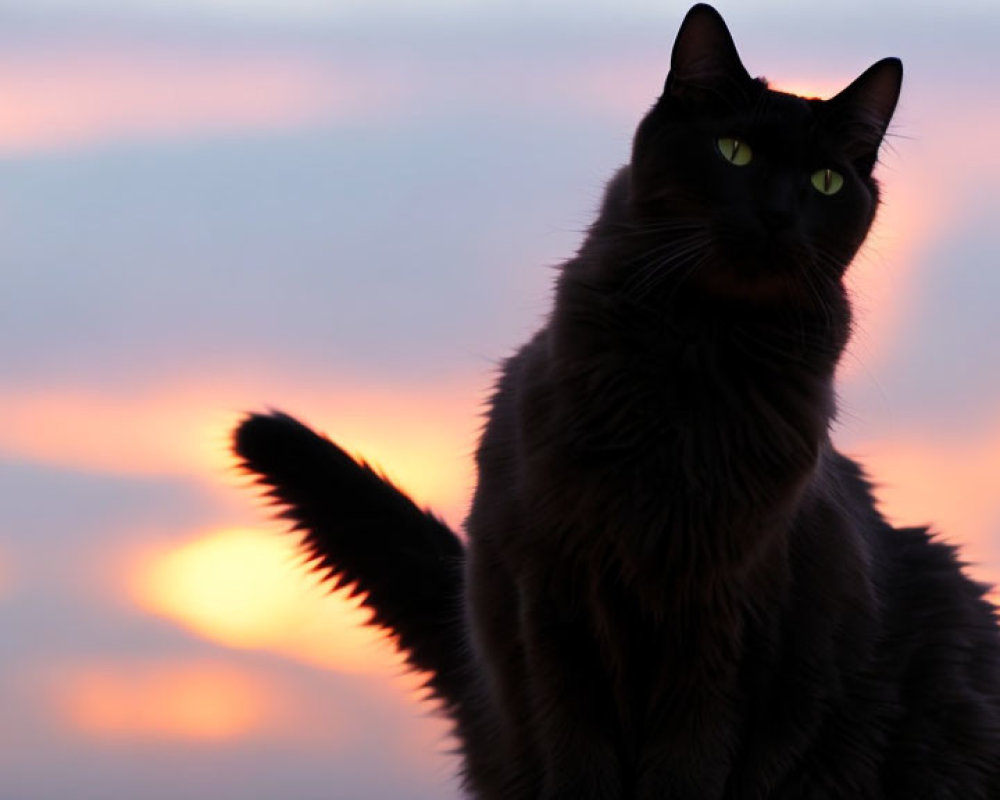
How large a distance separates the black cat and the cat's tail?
17.1 inches

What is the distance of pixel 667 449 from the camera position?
2785 mm

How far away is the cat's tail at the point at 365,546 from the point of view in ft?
11.2

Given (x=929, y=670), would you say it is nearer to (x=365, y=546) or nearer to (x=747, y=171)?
(x=747, y=171)

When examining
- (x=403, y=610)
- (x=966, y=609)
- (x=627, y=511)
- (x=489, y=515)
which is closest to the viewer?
(x=627, y=511)

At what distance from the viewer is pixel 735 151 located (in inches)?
110

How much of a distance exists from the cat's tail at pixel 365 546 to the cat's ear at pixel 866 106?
129cm

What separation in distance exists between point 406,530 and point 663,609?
0.90 m

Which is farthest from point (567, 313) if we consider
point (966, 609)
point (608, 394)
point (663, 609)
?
point (966, 609)

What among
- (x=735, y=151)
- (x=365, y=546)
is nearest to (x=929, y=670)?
(x=735, y=151)

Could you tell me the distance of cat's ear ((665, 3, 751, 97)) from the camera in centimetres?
280

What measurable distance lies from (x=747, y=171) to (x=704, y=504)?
2.06 ft

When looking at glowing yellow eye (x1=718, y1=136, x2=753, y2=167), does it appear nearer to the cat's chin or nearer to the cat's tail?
the cat's chin

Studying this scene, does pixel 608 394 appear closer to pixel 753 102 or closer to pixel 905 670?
pixel 753 102

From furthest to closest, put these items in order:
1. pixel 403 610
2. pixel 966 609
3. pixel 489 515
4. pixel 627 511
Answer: pixel 403 610, pixel 966 609, pixel 489 515, pixel 627 511
